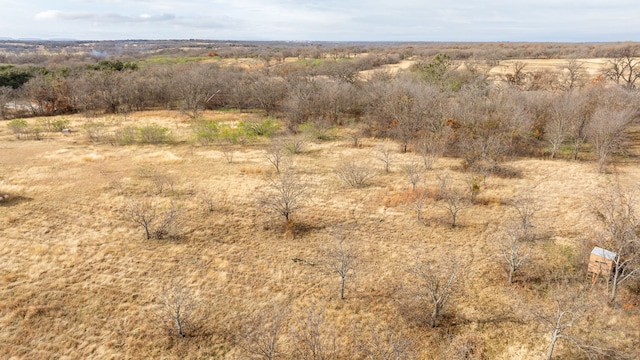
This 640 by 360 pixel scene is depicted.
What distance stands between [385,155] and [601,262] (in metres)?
15.0

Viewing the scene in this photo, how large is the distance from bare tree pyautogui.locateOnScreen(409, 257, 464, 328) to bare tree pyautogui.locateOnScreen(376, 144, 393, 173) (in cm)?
1136

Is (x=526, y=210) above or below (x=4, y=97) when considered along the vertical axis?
below

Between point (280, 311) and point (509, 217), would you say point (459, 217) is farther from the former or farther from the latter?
point (280, 311)

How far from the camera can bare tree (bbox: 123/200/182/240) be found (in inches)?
664

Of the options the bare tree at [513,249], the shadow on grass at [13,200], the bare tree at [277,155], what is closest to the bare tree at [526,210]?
the bare tree at [513,249]

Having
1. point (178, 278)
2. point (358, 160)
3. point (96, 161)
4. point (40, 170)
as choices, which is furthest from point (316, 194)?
point (40, 170)

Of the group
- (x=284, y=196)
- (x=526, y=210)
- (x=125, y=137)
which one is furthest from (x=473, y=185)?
(x=125, y=137)

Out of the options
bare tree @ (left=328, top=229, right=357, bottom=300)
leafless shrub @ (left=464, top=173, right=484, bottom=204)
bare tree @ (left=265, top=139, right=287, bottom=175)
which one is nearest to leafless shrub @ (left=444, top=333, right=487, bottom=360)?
bare tree @ (left=328, top=229, right=357, bottom=300)

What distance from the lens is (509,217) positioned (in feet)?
59.4

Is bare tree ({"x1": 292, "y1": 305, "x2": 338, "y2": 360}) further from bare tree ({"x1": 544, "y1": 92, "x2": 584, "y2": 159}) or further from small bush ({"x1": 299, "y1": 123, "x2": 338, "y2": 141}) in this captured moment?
bare tree ({"x1": 544, "y1": 92, "x2": 584, "y2": 159})

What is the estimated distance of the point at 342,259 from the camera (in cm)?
1298

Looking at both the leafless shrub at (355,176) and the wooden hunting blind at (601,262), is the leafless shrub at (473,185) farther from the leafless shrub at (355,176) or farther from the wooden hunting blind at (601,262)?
the wooden hunting blind at (601,262)

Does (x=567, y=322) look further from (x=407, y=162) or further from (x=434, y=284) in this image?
(x=407, y=162)

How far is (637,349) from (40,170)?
3327cm
